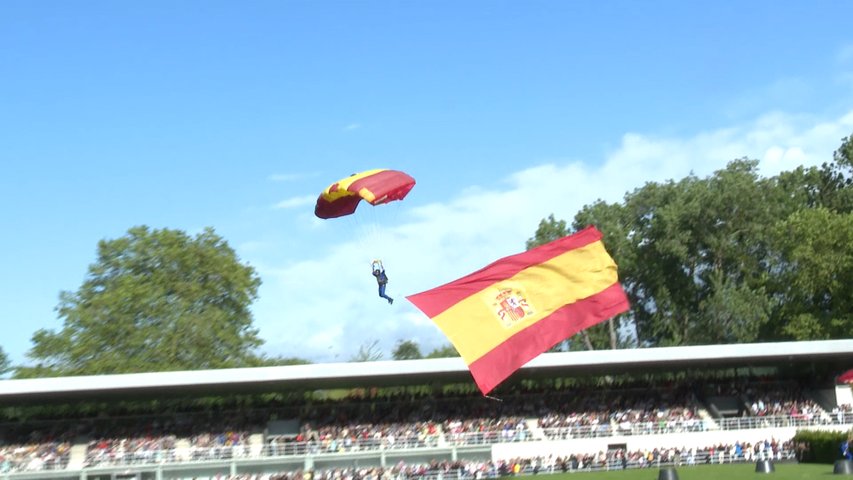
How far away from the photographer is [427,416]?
1527 inches

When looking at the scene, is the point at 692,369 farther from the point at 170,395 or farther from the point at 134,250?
the point at 134,250

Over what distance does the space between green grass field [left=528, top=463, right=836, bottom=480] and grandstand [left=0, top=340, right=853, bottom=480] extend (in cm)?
346

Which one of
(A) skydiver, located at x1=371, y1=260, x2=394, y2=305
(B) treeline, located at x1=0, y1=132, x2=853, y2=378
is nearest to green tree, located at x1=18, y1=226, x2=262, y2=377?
(B) treeline, located at x1=0, y1=132, x2=853, y2=378

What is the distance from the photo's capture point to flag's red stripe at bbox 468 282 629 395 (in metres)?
15.1

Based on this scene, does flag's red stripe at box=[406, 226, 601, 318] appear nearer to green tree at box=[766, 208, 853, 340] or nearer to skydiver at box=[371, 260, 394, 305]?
skydiver at box=[371, 260, 394, 305]

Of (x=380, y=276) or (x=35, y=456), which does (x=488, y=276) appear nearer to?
(x=380, y=276)

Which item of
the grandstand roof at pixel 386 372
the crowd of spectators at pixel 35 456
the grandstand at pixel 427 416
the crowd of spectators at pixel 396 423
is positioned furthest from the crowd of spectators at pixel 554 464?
the crowd of spectators at pixel 35 456

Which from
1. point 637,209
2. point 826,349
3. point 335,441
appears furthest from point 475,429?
point 637,209

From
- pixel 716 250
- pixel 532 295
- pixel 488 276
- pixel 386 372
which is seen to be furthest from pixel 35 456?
pixel 716 250

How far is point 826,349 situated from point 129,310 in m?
37.4

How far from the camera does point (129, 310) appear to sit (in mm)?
59781

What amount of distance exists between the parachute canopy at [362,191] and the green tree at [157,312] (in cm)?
3958

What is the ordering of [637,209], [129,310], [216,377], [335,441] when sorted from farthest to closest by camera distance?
[637,209], [129,310], [335,441], [216,377]

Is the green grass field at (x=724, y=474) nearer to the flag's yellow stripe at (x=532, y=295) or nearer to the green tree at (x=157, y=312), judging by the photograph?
the flag's yellow stripe at (x=532, y=295)
